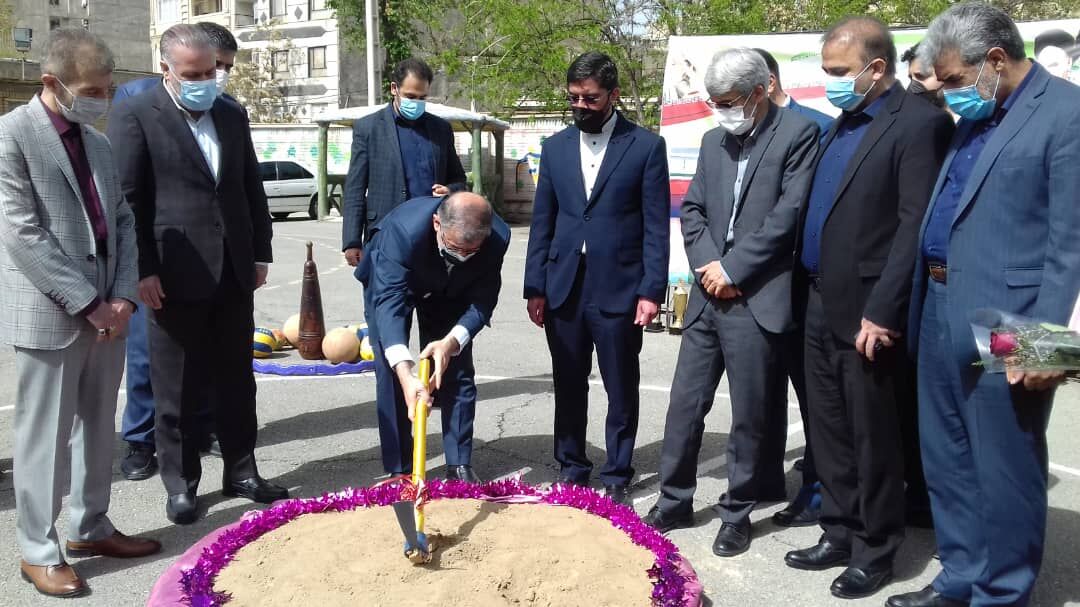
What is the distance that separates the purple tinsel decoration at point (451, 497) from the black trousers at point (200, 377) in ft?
2.26

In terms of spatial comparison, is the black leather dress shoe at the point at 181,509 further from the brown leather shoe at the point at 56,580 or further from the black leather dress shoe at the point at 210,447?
the black leather dress shoe at the point at 210,447

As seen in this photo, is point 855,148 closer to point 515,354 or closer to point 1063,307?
point 1063,307

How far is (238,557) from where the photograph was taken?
11.8 feet

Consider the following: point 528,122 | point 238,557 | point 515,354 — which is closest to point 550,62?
point 528,122

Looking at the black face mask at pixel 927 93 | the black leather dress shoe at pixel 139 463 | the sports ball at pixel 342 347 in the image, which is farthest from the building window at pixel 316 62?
the black face mask at pixel 927 93

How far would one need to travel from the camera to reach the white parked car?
77.6 ft

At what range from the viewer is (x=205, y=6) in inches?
1800

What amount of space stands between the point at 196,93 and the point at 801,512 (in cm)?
350

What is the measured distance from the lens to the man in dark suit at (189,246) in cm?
439

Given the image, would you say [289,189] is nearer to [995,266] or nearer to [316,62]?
[316,62]

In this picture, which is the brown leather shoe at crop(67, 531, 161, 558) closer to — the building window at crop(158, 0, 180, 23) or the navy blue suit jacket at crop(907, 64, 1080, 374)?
the navy blue suit jacket at crop(907, 64, 1080, 374)

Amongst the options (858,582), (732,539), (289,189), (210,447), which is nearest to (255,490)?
(210,447)

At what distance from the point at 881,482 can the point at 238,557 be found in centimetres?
255

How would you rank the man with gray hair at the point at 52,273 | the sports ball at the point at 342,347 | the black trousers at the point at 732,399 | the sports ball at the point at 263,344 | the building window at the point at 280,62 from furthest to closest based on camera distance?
the building window at the point at 280,62 < the sports ball at the point at 263,344 < the sports ball at the point at 342,347 < the black trousers at the point at 732,399 < the man with gray hair at the point at 52,273
